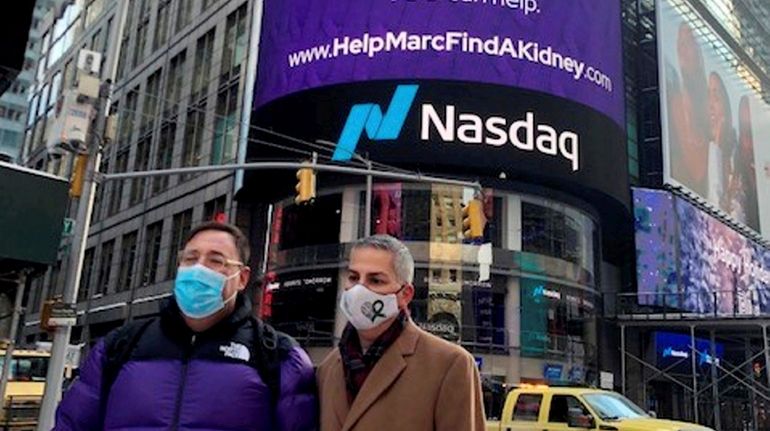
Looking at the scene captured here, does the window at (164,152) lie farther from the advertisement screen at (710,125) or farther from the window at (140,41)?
the advertisement screen at (710,125)

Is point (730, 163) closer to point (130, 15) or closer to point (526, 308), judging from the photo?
point (526, 308)

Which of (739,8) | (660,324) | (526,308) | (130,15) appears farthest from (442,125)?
(739,8)

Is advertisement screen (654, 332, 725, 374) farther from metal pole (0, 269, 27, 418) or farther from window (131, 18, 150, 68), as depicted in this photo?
window (131, 18, 150, 68)

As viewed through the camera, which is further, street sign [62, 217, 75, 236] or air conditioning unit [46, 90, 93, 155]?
street sign [62, 217, 75, 236]

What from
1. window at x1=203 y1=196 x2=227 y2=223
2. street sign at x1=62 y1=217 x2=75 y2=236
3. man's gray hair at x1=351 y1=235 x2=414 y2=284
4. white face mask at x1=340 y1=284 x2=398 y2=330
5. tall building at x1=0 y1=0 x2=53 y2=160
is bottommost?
white face mask at x1=340 y1=284 x2=398 y2=330

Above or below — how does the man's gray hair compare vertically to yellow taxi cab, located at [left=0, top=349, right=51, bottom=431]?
above

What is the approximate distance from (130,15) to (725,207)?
42.8 m

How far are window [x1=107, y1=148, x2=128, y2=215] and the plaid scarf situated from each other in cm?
4698

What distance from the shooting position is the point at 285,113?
3356 centimetres

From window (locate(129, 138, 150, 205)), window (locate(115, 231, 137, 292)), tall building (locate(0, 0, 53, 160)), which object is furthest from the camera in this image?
tall building (locate(0, 0, 53, 160))

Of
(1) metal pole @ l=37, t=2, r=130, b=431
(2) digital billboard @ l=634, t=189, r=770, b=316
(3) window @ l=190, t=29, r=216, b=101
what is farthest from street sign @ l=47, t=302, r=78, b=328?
(2) digital billboard @ l=634, t=189, r=770, b=316

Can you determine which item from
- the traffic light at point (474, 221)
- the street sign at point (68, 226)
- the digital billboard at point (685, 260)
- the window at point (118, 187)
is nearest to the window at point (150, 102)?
the window at point (118, 187)

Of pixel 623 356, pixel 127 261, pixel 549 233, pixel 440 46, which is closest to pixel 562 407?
pixel 549 233

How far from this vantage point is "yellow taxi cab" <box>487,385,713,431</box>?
11.7m
